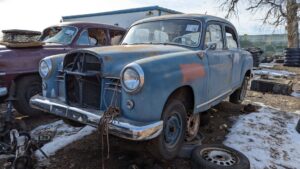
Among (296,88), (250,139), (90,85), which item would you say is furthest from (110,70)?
(296,88)

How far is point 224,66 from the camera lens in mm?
4742

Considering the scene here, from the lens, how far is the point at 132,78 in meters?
2.95

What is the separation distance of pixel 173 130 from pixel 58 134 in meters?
2.04

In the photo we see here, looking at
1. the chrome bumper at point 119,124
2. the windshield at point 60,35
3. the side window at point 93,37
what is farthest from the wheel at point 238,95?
the chrome bumper at point 119,124

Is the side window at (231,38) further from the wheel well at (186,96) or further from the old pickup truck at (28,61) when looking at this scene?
the old pickup truck at (28,61)

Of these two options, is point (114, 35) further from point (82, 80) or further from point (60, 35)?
point (82, 80)

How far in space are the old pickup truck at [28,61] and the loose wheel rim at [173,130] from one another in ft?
7.57

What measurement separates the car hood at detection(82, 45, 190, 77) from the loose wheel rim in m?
0.78

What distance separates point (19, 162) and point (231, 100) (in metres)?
5.03

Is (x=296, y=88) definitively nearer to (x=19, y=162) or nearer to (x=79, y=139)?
(x=79, y=139)

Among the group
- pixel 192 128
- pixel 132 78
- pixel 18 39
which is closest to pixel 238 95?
pixel 192 128

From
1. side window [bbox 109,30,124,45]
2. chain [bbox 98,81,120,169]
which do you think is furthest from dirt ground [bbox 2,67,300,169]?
side window [bbox 109,30,124,45]

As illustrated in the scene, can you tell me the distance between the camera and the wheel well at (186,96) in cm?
339

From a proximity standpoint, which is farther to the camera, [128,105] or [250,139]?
[250,139]
